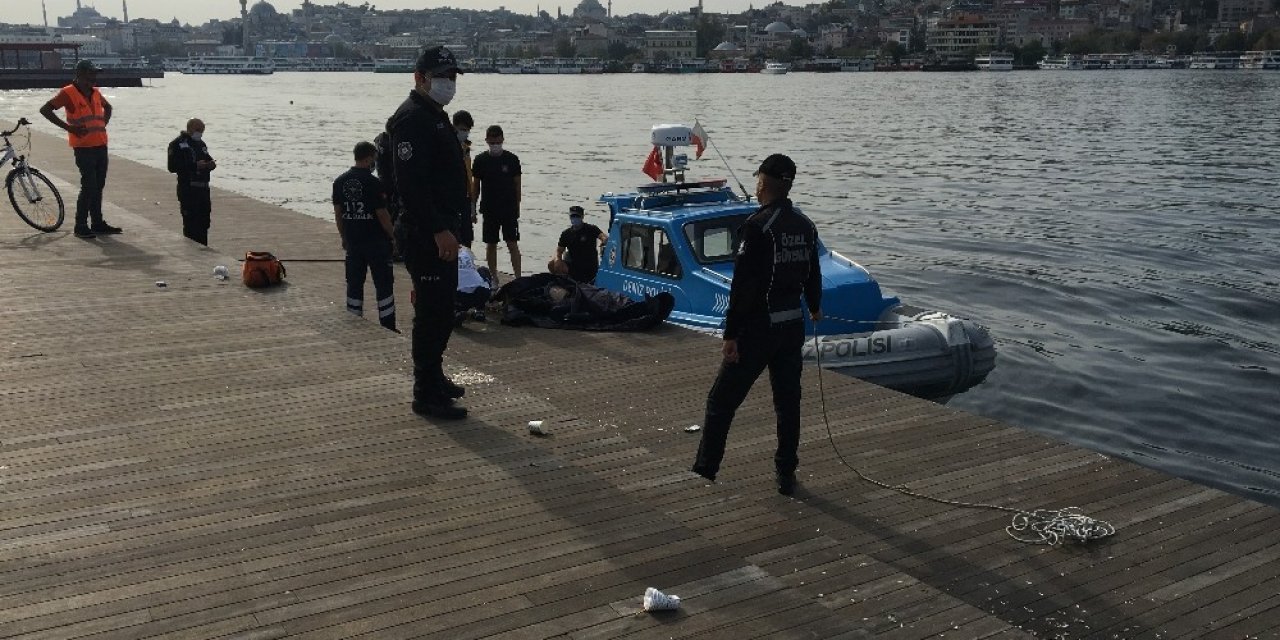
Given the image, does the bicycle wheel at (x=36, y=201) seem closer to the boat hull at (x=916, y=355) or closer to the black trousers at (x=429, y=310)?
the black trousers at (x=429, y=310)

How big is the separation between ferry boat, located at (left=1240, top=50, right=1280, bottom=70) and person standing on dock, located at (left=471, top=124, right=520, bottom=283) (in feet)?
650

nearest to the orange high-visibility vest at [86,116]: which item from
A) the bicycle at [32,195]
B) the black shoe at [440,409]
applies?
the bicycle at [32,195]

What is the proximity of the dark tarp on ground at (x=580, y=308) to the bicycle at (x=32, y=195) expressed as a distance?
7.44 meters

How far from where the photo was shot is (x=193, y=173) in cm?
1644

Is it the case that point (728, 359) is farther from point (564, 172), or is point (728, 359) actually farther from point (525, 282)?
point (564, 172)

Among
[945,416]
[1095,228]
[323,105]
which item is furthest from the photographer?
[323,105]

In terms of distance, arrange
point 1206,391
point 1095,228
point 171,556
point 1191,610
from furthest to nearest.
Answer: point 1095,228
point 1206,391
point 1191,610
point 171,556

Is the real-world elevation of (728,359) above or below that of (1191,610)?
above

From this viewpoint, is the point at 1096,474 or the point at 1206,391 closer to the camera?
the point at 1096,474

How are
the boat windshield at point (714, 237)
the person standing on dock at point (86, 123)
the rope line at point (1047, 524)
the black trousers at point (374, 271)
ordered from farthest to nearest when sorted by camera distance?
the person standing on dock at point (86, 123) → the boat windshield at point (714, 237) → the black trousers at point (374, 271) → the rope line at point (1047, 524)

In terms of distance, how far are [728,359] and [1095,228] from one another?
2534cm

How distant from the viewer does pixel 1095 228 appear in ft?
97.8

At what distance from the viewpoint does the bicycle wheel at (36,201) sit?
52.1ft

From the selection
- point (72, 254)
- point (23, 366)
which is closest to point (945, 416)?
point (23, 366)
